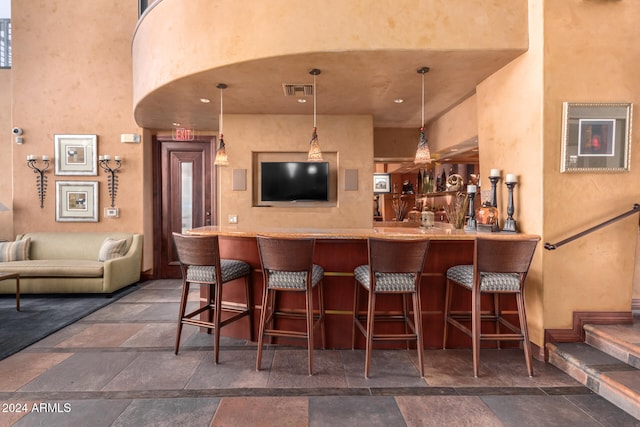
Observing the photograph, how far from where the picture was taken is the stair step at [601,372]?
2.11 meters

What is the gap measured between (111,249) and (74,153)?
1.83 metres

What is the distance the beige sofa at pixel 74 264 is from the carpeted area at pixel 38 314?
125mm

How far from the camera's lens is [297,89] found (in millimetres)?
3760

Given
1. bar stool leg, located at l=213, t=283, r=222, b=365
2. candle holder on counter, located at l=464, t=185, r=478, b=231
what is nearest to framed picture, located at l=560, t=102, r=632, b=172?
candle holder on counter, located at l=464, t=185, r=478, b=231

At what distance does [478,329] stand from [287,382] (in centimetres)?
153

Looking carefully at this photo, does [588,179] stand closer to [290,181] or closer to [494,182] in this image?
[494,182]

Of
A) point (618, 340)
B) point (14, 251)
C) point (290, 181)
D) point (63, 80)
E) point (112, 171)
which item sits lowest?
point (618, 340)

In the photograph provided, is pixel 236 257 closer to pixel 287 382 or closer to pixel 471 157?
pixel 287 382

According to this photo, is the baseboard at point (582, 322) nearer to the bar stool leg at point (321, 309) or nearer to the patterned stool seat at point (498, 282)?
the patterned stool seat at point (498, 282)

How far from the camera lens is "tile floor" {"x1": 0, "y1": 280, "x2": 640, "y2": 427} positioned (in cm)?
204

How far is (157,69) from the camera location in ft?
11.7

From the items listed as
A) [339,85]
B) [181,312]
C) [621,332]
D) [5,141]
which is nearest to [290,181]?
[339,85]

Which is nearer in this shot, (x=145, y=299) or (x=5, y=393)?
(x=5, y=393)

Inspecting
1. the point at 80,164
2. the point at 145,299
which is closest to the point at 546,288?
the point at 145,299
